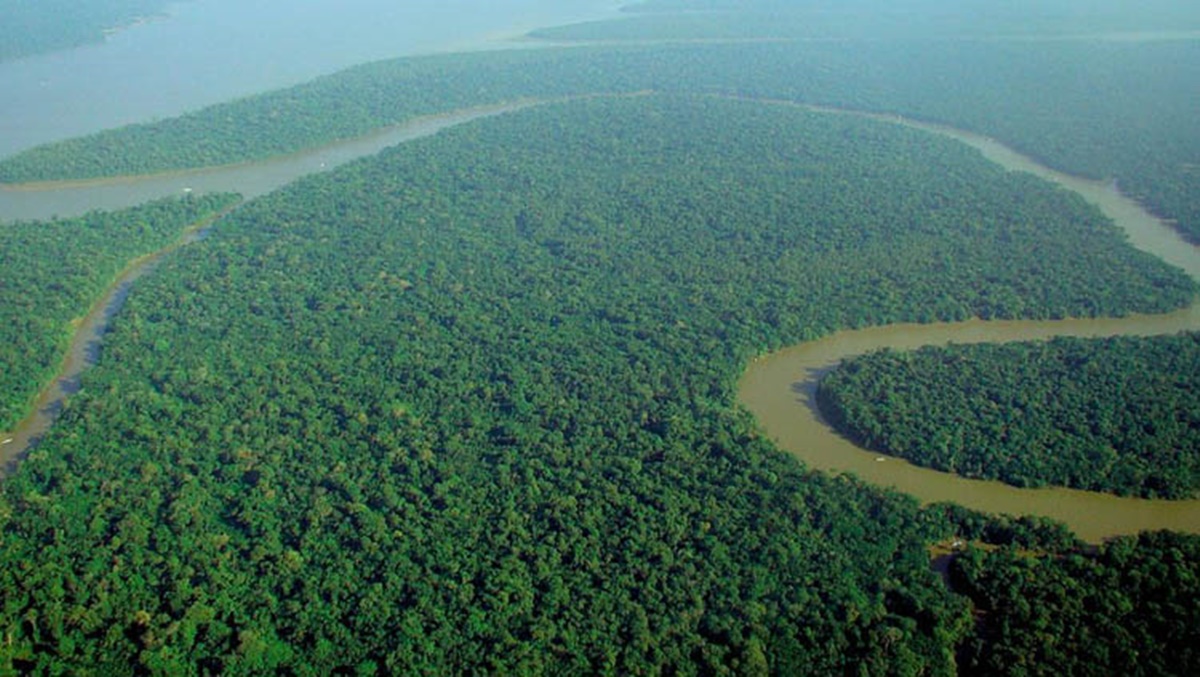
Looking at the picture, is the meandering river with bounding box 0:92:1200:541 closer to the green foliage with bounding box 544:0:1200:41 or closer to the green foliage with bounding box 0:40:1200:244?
the green foliage with bounding box 0:40:1200:244

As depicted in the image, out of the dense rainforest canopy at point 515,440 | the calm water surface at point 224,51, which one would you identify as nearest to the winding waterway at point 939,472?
the dense rainforest canopy at point 515,440

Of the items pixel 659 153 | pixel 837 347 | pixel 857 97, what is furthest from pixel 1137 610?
pixel 857 97

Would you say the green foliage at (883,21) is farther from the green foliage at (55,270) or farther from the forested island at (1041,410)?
the forested island at (1041,410)

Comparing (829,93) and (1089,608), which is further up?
(829,93)

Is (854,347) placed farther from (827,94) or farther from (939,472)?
(827,94)

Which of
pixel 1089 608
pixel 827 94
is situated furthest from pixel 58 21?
pixel 1089 608
